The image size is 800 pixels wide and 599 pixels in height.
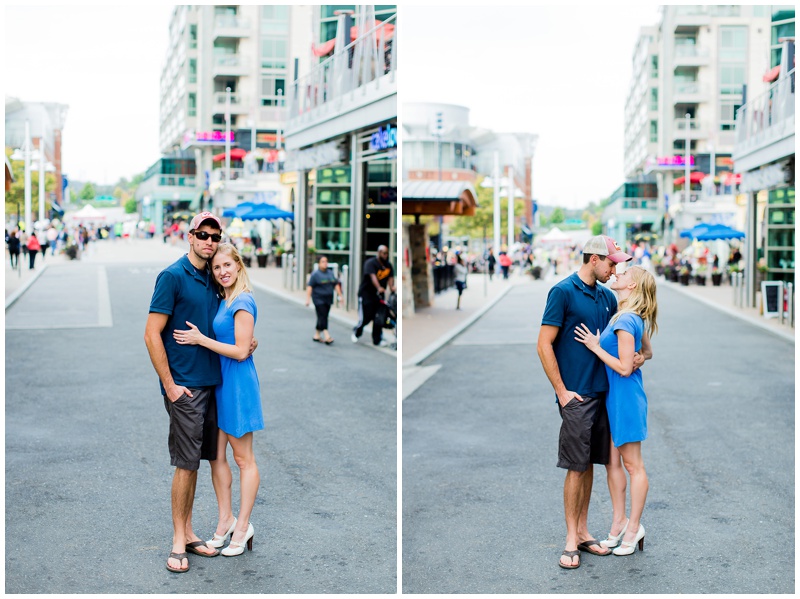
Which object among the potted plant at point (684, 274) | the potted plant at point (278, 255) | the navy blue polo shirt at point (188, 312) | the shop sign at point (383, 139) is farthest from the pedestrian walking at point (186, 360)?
the potted plant at point (684, 274)

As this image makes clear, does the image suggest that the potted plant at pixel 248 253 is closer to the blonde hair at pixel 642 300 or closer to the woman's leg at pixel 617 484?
the woman's leg at pixel 617 484

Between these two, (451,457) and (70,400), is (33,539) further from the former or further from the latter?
(70,400)

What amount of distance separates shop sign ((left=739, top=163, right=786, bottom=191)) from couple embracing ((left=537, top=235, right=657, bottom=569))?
54.4 ft

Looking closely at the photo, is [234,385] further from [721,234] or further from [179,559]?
[721,234]

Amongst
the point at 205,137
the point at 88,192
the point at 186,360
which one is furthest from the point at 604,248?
the point at 205,137

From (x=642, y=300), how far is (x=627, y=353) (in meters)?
0.27

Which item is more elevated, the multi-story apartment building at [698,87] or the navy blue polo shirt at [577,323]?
the multi-story apartment building at [698,87]

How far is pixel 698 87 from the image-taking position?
66.8 meters

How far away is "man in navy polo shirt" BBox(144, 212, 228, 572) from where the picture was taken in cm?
472

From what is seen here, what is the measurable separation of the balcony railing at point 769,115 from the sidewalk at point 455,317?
354 cm

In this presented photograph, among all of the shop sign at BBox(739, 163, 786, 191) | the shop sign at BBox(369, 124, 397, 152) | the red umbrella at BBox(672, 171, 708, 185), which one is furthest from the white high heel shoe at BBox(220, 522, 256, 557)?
the red umbrella at BBox(672, 171, 708, 185)

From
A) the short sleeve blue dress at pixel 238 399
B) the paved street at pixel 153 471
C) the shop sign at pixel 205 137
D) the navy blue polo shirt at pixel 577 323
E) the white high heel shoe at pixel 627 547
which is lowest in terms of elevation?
the paved street at pixel 153 471

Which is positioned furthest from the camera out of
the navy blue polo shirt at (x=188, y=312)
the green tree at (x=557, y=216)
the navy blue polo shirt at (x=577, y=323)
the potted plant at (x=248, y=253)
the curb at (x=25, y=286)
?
the green tree at (x=557, y=216)

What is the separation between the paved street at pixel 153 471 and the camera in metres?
5.07
